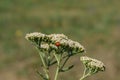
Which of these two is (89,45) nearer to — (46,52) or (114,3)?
(114,3)

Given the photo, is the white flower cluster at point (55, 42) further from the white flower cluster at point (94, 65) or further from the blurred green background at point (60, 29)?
the blurred green background at point (60, 29)

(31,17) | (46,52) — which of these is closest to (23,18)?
(31,17)

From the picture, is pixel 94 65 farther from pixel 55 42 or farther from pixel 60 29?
pixel 60 29

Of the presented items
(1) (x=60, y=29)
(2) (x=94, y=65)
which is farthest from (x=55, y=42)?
(1) (x=60, y=29)

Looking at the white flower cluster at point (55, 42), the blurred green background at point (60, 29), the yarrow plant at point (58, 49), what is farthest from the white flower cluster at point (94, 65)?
the blurred green background at point (60, 29)

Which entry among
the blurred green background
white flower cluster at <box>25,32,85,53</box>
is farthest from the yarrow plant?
the blurred green background

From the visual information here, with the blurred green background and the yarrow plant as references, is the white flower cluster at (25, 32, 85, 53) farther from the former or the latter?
the blurred green background
